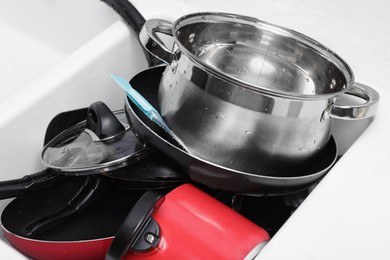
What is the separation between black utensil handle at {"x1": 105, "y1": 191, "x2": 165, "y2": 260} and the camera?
0.52m

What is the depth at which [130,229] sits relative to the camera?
52 cm

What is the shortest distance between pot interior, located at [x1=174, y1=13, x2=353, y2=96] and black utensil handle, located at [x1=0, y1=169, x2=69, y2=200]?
0.22 meters

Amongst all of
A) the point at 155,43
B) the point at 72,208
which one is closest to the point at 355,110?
the point at 155,43

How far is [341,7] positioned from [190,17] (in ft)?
1.91

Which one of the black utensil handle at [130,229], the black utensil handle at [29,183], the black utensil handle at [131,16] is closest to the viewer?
the black utensil handle at [130,229]

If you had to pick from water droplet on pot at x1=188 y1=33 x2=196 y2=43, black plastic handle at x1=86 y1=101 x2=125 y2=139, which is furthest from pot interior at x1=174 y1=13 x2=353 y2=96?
black plastic handle at x1=86 y1=101 x2=125 y2=139

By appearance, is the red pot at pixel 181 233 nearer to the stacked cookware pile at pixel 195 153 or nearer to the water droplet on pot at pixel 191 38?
the stacked cookware pile at pixel 195 153

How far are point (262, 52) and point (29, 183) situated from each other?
1.08ft

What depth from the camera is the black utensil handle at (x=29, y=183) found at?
0.62 metres

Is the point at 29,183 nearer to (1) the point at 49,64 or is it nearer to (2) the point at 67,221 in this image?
(2) the point at 67,221

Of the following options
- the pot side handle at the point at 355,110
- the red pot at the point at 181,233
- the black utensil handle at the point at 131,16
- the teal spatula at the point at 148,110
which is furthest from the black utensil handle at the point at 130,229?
the black utensil handle at the point at 131,16

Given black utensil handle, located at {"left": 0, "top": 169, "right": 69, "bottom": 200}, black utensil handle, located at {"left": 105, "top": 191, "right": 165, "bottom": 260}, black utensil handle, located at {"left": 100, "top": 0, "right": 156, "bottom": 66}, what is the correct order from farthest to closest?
1. black utensil handle, located at {"left": 100, "top": 0, "right": 156, "bottom": 66}
2. black utensil handle, located at {"left": 0, "top": 169, "right": 69, "bottom": 200}
3. black utensil handle, located at {"left": 105, "top": 191, "right": 165, "bottom": 260}

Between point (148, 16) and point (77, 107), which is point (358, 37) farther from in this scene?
point (77, 107)

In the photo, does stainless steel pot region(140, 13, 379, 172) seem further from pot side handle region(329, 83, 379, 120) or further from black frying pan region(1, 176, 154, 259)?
black frying pan region(1, 176, 154, 259)
